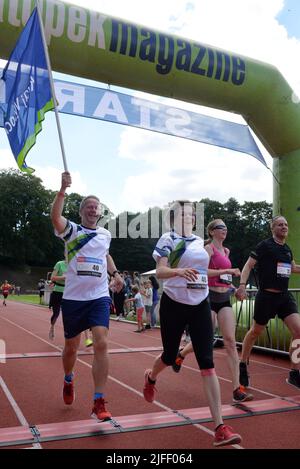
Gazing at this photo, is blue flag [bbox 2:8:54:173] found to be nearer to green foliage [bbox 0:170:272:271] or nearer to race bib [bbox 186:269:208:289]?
race bib [bbox 186:269:208:289]

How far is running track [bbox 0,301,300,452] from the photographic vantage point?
3703 mm

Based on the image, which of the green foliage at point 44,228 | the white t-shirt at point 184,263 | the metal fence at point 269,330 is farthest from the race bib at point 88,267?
the green foliage at point 44,228

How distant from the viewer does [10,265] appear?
74750 mm

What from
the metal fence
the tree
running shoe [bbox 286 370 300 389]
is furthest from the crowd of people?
the tree

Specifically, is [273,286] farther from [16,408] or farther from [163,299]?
[16,408]

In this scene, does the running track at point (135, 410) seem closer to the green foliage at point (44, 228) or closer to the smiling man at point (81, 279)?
the smiling man at point (81, 279)

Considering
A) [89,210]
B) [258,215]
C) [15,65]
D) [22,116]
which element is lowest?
[89,210]

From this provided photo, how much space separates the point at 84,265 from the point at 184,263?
0.94 metres

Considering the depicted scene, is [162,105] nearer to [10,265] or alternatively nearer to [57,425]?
[57,425]

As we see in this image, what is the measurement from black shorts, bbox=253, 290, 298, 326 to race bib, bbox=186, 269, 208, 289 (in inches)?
76.3

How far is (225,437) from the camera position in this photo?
339 cm

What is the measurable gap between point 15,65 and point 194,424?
4727mm

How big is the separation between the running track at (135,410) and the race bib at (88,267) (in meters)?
1.31
